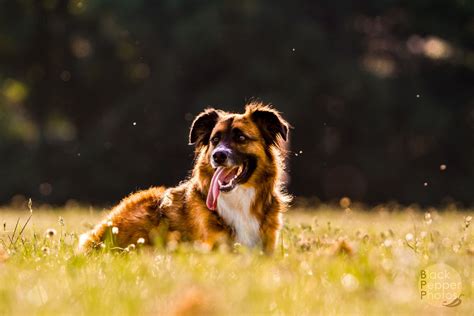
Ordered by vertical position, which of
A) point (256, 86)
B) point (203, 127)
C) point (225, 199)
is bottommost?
point (225, 199)

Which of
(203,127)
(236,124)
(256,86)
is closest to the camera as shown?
(236,124)

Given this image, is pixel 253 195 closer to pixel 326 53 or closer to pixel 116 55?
pixel 326 53

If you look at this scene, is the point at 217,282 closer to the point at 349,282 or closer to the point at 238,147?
the point at 349,282

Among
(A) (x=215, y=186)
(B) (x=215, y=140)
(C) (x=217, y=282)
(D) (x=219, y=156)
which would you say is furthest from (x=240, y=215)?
(C) (x=217, y=282)

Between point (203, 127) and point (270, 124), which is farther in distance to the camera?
point (203, 127)

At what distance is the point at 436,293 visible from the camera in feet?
14.6

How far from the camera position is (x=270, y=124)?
7883mm

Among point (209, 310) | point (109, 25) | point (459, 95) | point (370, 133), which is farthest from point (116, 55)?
point (209, 310)

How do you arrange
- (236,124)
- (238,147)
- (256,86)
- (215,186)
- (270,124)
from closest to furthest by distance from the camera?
1. (215,186)
2. (238,147)
3. (236,124)
4. (270,124)
5. (256,86)

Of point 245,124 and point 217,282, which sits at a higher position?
point 245,124

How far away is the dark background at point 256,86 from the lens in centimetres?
Answer: 2644

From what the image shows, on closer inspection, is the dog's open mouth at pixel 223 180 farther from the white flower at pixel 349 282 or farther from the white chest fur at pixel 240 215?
the white flower at pixel 349 282

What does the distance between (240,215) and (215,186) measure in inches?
13.9

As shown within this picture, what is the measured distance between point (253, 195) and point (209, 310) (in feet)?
12.6
